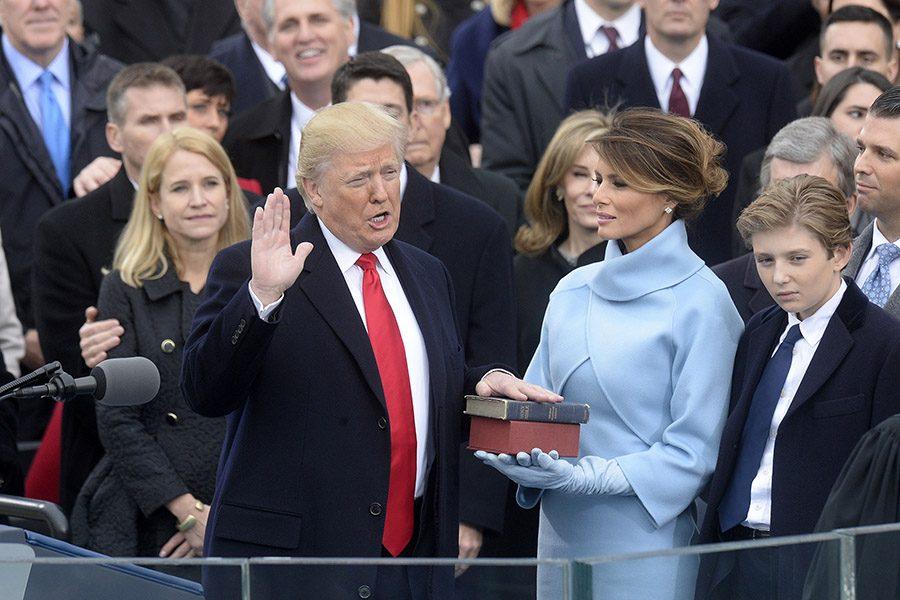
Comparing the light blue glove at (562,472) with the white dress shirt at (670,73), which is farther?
the white dress shirt at (670,73)

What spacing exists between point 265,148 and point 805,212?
3050mm

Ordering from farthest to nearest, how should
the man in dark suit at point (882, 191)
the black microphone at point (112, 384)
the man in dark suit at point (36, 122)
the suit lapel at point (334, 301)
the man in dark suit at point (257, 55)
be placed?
1. the man in dark suit at point (257, 55)
2. the man in dark suit at point (36, 122)
3. the man in dark suit at point (882, 191)
4. the suit lapel at point (334, 301)
5. the black microphone at point (112, 384)

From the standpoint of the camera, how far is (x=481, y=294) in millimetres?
5250

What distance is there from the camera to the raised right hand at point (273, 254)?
12.2 feet

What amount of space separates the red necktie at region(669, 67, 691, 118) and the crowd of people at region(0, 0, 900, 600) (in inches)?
0.8

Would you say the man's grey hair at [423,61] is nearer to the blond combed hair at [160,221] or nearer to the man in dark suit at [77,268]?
the man in dark suit at [77,268]

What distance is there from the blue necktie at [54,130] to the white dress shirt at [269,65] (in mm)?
1039

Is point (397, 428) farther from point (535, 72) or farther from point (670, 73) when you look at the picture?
point (535, 72)

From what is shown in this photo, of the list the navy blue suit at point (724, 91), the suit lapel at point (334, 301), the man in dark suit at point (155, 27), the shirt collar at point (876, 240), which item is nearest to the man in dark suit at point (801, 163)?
the shirt collar at point (876, 240)

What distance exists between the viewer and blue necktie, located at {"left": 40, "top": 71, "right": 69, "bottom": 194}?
7219mm

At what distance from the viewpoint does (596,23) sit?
7410mm

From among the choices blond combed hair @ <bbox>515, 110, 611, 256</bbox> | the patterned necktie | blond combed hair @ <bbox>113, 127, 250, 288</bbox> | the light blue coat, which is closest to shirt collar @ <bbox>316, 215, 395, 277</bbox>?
the light blue coat

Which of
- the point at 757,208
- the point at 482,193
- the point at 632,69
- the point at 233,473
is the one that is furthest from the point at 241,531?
the point at 632,69

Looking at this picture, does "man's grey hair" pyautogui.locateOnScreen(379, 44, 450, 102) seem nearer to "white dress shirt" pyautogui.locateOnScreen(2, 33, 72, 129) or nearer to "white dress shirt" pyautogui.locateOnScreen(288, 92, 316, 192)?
"white dress shirt" pyautogui.locateOnScreen(288, 92, 316, 192)
